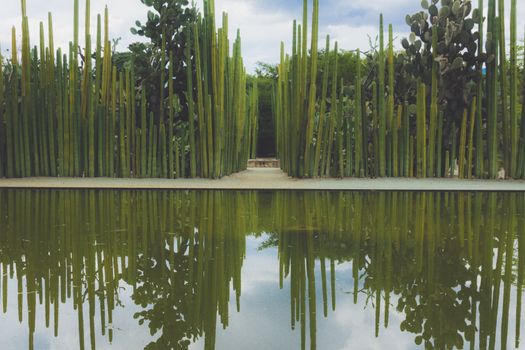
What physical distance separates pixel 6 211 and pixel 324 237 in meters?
3.41

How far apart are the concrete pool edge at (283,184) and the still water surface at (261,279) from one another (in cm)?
278

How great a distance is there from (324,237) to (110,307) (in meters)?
2.08

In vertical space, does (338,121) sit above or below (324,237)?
above

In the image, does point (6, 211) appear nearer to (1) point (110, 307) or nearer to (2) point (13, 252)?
(2) point (13, 252)

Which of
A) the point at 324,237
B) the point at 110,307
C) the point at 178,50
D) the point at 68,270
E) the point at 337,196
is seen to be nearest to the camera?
the point at 110,307

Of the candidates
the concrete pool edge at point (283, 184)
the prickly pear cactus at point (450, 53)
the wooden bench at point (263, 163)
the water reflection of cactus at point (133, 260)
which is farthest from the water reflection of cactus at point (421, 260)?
the wooden bench at point (263, 163)

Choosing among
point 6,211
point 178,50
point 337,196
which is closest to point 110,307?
point 6,211

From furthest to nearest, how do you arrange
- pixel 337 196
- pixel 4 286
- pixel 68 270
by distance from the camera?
pixel 337 196, pixel 68 270, pixel 4 286

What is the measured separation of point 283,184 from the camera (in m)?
9.20

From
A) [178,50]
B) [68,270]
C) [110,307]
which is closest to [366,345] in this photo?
[110,307]

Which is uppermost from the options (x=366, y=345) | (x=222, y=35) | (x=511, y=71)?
(x=222, y=35)

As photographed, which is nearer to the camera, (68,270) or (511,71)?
(68,270)

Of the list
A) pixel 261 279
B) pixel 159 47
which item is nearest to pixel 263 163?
pixel 159 47

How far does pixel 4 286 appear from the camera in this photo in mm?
3062
